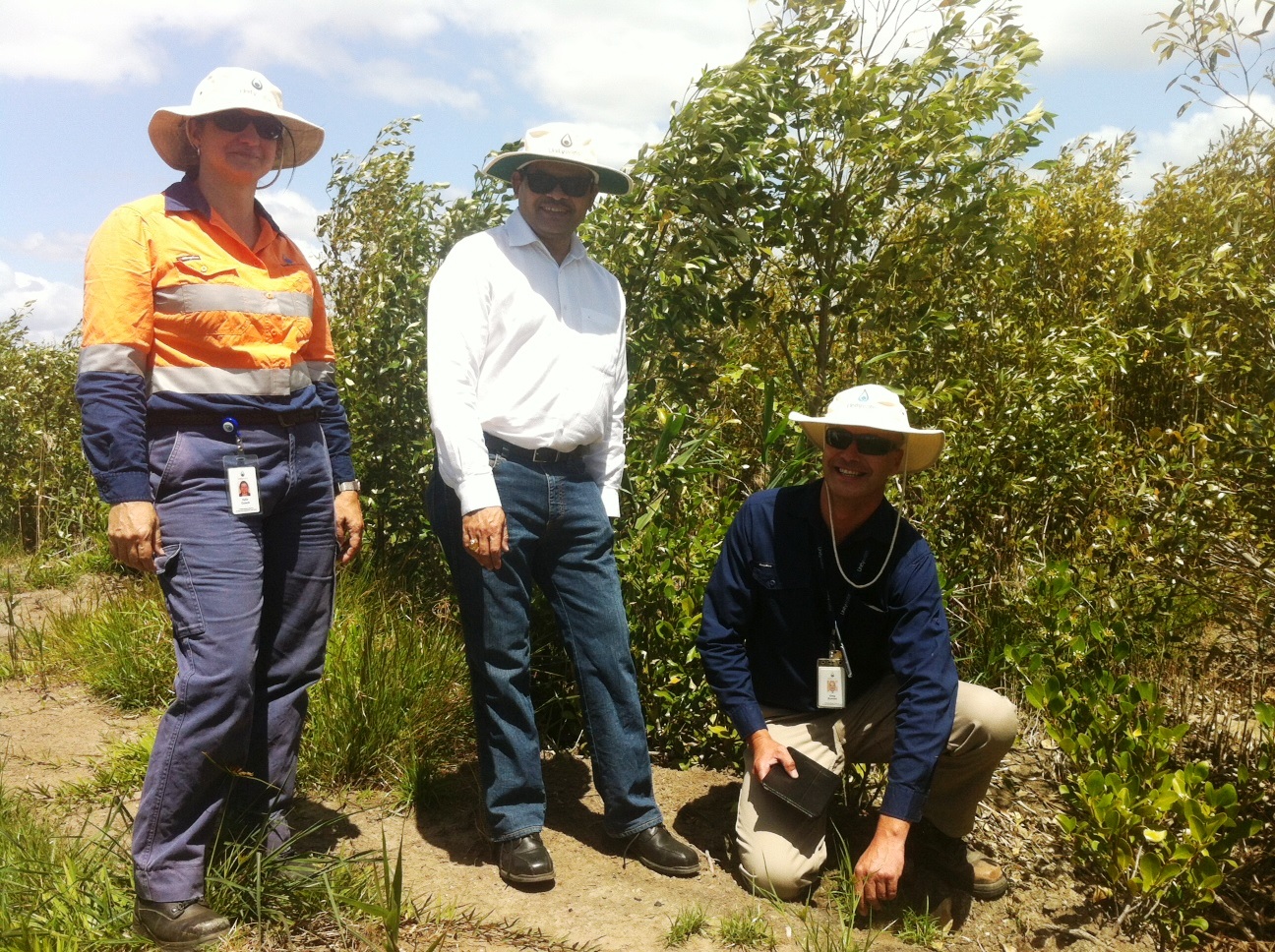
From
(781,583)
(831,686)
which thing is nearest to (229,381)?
(781,583)

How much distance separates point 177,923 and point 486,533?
3.90 feet

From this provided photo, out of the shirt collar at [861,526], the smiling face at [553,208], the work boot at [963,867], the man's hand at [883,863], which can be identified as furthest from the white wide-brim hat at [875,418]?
the work boot at [963,867]

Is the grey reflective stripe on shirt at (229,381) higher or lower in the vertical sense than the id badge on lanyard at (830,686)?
higher

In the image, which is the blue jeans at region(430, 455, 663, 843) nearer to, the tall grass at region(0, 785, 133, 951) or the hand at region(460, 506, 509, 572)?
the hand at region(460, 506, 509, 572)

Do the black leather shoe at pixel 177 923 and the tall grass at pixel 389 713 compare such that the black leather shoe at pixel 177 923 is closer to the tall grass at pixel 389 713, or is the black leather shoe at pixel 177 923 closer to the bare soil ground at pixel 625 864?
the bare soil ground at pixel 625 864

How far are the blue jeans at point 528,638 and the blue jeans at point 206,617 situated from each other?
1.65ft

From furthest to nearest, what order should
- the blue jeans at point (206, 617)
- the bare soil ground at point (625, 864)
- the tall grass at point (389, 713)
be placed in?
the tall grass at point (389, 713), the bare soil ground at point (625, 864), the blue jeans at point (206, 617)

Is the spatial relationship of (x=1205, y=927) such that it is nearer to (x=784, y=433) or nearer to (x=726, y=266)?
(x=784, y=433)

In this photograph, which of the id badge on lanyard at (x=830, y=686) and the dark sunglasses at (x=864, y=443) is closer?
the dark sunglasses at (x=864, y=443)

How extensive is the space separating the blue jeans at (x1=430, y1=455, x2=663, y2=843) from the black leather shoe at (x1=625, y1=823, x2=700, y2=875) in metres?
0.04

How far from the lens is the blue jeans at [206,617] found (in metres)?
2.58

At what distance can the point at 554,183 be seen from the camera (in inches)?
126

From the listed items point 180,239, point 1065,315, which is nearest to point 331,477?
point 180,239

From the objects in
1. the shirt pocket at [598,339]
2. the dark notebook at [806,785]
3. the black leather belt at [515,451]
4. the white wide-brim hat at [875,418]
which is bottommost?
the dark notebook at [806,785]
